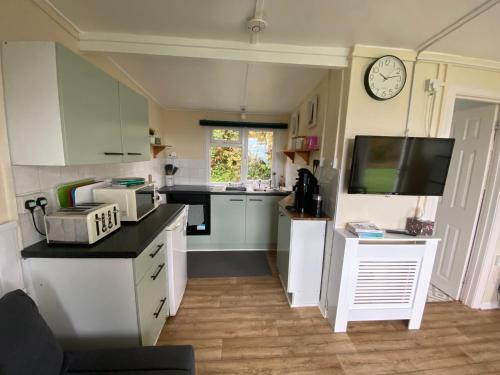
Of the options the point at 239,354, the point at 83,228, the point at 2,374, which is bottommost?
the point at 239,354

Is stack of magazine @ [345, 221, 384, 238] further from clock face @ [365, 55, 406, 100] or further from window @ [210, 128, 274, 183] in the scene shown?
window @ [210, 128, 274, 183]

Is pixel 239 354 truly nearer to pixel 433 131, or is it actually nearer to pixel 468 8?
pixel 433 131

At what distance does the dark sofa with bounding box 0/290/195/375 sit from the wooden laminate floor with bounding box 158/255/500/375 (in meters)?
0.58

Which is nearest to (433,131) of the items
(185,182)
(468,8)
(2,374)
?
(468,8)

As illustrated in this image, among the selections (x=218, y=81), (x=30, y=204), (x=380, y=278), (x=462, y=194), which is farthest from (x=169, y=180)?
(x=462, y=194)

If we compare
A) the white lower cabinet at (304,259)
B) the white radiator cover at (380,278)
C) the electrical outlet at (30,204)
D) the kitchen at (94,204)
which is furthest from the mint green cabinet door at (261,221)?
the electrical outlet at (30,204)

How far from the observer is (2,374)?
659 millimetres

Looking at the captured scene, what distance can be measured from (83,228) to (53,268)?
26cm

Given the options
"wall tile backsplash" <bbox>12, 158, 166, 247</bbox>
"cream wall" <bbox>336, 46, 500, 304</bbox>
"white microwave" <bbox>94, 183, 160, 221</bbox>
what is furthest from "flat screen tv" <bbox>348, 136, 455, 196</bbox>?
"wall tile backsplash" <bbox>12, 158, 166, 247</bbox>

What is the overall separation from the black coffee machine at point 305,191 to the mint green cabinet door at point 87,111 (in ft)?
5.13

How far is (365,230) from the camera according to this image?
157 centimetres

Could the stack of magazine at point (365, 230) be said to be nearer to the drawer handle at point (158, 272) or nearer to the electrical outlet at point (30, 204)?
the drawer handle at point (158, 272)

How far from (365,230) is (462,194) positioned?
4.40ft

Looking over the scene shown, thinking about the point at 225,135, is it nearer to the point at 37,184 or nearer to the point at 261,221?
the point at 261,221
